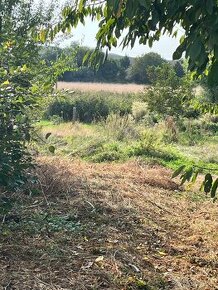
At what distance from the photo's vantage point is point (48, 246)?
12.8 feet

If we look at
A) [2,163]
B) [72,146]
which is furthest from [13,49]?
[72,146]

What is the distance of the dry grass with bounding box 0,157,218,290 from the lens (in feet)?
11.3

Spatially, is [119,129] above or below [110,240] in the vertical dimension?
below

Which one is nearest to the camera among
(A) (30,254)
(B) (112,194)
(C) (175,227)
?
(A) (30,254)

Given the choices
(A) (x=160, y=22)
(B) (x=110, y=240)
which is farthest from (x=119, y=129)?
(A) (x=160, y=22)

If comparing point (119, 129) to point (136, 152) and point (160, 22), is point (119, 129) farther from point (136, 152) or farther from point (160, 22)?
point (160, 22)

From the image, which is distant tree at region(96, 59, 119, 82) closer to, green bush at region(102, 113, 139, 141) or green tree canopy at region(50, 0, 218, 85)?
green bush at region(102, 113, 139, 141)

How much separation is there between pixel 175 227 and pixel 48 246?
5.81 feet

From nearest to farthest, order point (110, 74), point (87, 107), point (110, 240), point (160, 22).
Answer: point (160, 22) < point (110, 240) < point (87, 107) < point (110, 74)

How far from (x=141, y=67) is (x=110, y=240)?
4417 centimetres

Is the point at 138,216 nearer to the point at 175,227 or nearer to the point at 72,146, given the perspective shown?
the point at 175,227

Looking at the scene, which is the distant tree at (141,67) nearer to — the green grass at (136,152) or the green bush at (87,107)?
the green bush at (87,107)

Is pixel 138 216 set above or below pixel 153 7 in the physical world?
below

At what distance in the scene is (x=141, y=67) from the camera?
155 feet
